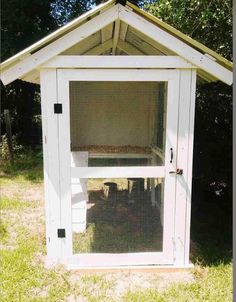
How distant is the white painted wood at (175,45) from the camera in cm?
326

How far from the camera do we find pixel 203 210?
5812 mm

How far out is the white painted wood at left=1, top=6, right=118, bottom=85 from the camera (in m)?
3.28

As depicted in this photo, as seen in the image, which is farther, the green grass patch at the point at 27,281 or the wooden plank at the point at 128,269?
the wooden plank at the point at 128,269

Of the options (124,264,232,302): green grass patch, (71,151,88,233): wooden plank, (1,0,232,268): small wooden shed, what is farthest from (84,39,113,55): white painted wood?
(124,264,232,302): green grass patch

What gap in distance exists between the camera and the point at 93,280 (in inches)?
141

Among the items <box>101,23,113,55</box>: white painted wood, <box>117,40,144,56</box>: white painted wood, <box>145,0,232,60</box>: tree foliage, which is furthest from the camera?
<box>145,0,232,60</box>: tree foliage

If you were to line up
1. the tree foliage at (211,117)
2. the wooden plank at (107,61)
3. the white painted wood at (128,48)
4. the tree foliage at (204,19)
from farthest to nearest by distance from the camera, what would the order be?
the tree foliage at (204,19) < the tree foliage at (211,117) < the white painted wood at (128,48) < the wooden plank at (107,61)

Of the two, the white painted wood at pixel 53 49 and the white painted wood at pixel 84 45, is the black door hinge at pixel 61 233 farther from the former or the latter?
the white painted wood at pixel 84 45

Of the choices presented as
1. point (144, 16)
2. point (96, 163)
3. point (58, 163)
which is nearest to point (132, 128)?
point (96, 163)

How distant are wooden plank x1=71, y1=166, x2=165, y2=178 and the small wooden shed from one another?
10 millimetres

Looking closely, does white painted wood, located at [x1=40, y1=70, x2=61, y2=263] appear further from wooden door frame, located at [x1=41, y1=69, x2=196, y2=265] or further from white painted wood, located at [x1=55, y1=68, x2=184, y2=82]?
white painted wood, located at [x1=55, y1=68, x2=184, y2=82]

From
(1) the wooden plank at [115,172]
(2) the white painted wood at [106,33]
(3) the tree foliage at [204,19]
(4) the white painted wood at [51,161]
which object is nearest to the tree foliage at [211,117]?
(3) the tree foliage at [204,19]

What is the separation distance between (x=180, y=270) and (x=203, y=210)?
2204mm

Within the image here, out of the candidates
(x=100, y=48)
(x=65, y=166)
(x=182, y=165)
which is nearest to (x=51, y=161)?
(x=65, y=166)
